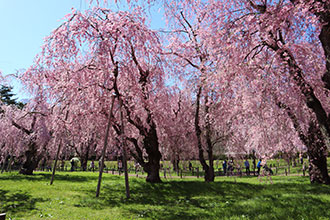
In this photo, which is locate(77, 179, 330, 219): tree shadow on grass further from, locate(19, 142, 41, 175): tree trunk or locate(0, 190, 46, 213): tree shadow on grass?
locate(19, 142, 41, 175): tree trunk

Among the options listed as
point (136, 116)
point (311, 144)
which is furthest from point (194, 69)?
point (311, 144)

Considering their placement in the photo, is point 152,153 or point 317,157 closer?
point 317,157

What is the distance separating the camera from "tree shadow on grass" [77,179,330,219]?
5.89 m

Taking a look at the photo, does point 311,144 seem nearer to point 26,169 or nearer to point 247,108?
point 247,108

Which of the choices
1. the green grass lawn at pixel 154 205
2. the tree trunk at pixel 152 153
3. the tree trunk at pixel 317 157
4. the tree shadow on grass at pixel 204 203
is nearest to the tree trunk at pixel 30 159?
the green grass lawn at pixel 154 205

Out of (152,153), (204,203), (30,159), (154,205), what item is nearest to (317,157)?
(204,203)

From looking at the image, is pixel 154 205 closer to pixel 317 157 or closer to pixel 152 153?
pixel 152 153

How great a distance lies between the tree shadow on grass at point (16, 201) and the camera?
23.7 ft

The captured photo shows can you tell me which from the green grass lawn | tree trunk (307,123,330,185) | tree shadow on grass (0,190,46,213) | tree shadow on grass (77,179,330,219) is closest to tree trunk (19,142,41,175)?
the green grass lawn

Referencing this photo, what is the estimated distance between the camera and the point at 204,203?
8.25 meters

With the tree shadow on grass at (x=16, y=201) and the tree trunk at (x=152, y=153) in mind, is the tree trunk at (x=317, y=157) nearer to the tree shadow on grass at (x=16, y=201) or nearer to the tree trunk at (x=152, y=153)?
the tree trunk at (x=152, y=153)

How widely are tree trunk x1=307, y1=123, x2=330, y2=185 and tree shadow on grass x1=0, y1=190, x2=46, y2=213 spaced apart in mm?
12453

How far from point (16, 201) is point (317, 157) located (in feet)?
47.0

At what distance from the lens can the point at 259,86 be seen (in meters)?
8.60
